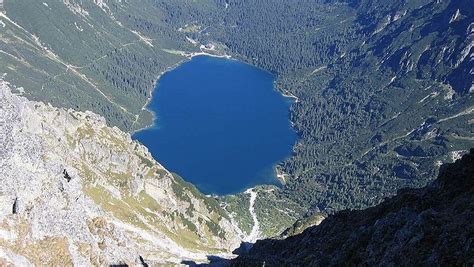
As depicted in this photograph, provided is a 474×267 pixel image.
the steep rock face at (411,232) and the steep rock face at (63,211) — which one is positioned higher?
the steep rock face at (63,211)

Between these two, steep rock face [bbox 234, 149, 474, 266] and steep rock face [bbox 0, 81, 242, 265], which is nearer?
steep rock face [bbox 234, 149, 474, 266]

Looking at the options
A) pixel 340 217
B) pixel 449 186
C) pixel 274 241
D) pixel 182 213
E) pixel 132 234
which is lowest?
pixel 449 186

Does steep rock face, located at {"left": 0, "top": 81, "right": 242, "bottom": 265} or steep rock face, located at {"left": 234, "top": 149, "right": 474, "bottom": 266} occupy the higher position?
steep rock face, located at {"left": 0, "top": 81, "right": 242, "bottom": 265}

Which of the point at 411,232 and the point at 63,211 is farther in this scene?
the point at 63,211

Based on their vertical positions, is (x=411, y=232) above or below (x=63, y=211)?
below

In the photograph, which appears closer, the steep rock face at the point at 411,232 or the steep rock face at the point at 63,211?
the steep rock face at the point at 411,232

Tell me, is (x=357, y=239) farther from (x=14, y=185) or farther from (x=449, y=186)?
(x=14, y=185)

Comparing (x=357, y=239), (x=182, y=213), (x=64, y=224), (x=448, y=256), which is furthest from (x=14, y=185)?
(x=182, y=213)

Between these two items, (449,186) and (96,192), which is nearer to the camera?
(449,186)
